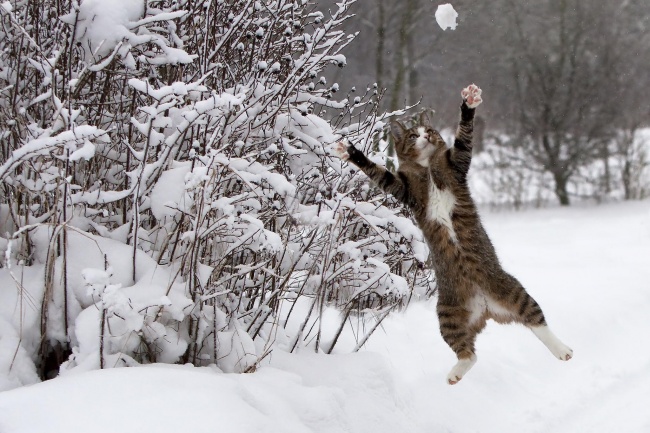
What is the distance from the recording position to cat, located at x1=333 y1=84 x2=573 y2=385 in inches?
138

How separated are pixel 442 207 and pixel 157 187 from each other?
1.45m

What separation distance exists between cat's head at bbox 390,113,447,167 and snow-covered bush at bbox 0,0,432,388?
11.6 inches

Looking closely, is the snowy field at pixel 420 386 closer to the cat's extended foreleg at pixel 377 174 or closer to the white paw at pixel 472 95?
the cat's extended foreleg at pixel 377 174

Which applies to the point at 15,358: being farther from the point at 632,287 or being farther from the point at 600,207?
the point at 600,207

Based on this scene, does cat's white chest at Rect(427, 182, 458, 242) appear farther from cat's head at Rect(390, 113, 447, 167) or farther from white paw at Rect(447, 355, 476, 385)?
white paw at Rect(447, 355, 476, 385)

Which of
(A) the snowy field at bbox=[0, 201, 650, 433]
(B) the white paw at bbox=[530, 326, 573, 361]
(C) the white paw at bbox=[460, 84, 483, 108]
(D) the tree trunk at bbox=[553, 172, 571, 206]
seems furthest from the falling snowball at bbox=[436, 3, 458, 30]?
(D) the tree trunk at bbox=[553, 172, 571, 206]

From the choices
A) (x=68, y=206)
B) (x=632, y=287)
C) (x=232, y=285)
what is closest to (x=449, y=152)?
(x=232, y=285)

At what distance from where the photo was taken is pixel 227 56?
158 inches

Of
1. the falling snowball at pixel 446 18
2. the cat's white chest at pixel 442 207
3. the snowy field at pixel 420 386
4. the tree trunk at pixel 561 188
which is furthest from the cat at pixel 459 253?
the tree trunk at pixel 561 188

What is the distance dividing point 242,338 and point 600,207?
538 inches

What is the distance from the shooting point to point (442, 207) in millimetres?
3553

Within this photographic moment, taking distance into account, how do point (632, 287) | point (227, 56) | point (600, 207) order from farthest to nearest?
point (600, 207) < point (632, 287) < point (227, 56)

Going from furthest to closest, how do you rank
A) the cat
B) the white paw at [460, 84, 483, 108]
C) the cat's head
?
the cat's head
the cat
the white paw at [460, 84, 483, 108]

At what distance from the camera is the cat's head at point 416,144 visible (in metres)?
3.70
